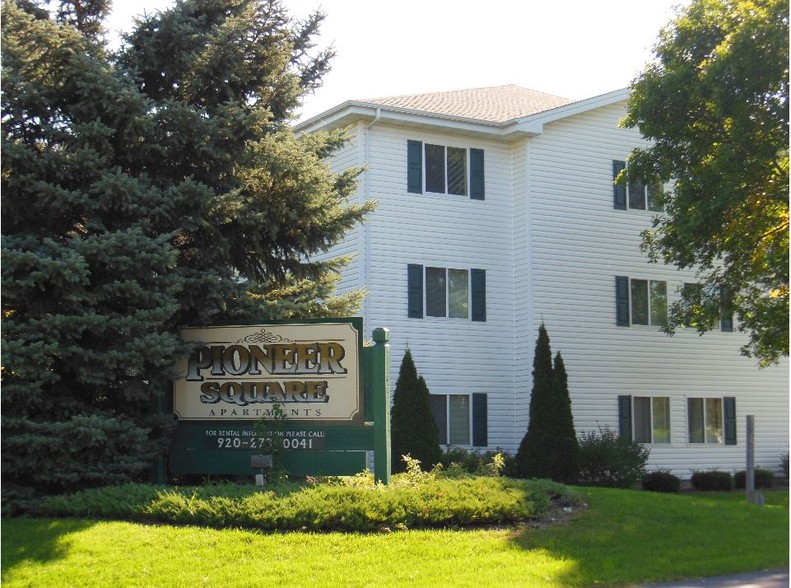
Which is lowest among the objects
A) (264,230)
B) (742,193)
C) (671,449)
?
(671,449)

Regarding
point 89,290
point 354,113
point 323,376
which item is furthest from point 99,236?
point 354,113

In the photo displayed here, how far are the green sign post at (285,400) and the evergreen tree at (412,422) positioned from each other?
804cm

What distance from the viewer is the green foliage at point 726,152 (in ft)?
64.2

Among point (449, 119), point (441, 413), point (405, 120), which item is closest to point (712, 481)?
point (441, 413)

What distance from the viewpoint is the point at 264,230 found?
1551cm

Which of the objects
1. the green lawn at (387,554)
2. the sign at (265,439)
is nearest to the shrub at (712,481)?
the green lawn at (387,554)

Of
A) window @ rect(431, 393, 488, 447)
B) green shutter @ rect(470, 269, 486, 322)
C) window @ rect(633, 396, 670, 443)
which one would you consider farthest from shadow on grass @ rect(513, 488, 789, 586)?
window @ rect(633, 396, 670, 443)

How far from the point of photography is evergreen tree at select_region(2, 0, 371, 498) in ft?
42.2

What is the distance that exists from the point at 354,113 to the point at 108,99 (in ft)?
33.3

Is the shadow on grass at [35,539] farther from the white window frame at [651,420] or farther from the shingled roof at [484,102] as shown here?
the white window frame at [651,420]

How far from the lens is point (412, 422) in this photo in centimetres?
2234

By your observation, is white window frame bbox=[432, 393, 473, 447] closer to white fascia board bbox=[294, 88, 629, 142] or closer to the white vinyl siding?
the white vinyl siding

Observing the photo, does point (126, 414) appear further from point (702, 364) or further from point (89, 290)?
point (702, 364)

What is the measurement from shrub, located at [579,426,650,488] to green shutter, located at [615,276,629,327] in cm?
411
